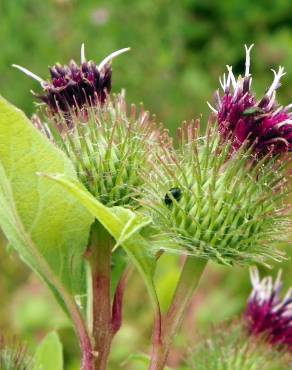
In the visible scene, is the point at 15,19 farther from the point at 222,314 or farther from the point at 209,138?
the point at 209,138

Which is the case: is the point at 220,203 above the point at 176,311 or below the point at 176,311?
above

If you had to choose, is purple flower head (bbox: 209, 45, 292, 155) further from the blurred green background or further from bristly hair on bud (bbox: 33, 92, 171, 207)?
the blurred green background

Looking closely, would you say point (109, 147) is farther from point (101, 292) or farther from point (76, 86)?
point (101, 292)

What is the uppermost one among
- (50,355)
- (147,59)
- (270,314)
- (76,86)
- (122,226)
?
(147,59)

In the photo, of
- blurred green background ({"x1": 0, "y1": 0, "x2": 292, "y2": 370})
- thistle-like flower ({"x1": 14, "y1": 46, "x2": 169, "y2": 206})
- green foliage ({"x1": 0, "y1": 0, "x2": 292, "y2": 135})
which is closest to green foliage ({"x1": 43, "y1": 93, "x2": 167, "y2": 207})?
thistle-like flower ({"x1": 14, "y1": 46, "x2": 169, "y2": 206})

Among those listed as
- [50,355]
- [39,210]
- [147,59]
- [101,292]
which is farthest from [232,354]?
[147,59]

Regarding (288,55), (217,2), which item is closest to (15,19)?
(288,55)
